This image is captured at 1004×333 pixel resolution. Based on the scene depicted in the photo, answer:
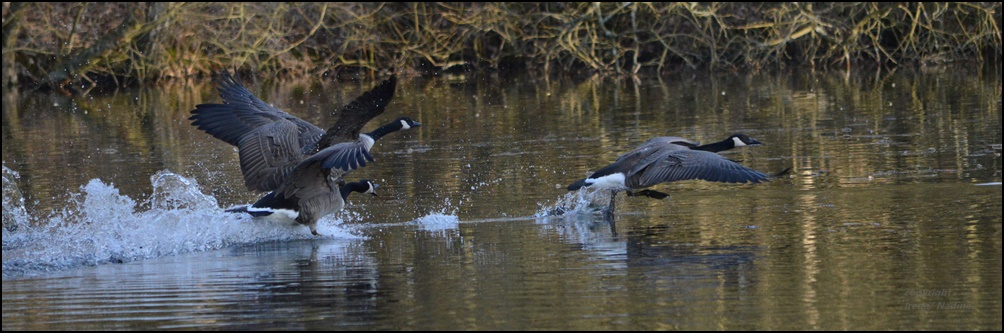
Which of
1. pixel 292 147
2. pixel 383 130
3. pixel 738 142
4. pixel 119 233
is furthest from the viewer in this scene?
pixel 738 142

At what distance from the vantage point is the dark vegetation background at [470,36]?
2603 centimetres

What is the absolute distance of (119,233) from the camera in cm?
890

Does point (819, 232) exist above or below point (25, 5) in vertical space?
below

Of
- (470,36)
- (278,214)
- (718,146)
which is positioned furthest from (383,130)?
(470,36)

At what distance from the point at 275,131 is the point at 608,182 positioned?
7.96ft

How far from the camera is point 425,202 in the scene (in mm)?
10508

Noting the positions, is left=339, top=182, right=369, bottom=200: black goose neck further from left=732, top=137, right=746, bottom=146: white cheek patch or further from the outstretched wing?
→ left=732, top=137, right=746, bottom=146: white cheek patch

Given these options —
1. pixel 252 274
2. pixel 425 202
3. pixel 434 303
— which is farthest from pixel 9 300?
pixel 425 202

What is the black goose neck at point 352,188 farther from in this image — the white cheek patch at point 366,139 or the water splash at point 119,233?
the white cheek patch at point 366,139

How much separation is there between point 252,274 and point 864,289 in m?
3.40

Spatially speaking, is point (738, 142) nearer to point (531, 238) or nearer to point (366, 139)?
point (531, 238)

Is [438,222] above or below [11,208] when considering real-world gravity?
below

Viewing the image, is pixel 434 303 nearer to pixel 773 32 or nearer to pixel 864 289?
pixel 864 289

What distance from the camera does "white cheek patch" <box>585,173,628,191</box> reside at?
9.60 metres
